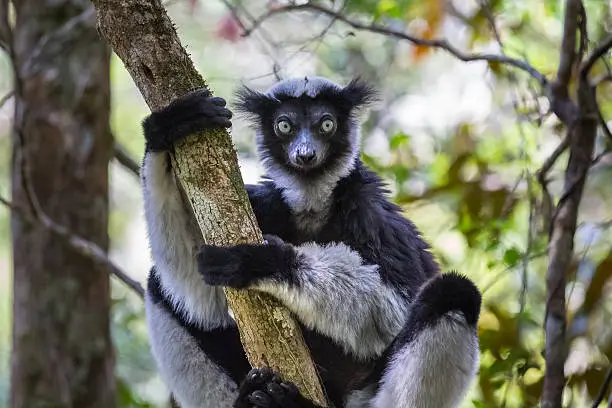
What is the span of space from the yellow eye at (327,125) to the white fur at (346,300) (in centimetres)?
73

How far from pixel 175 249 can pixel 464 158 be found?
219 cm

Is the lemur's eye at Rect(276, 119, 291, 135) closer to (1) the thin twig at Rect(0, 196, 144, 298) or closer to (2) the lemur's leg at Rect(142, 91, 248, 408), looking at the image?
(2) the lemur's leg at Rect(142, 91, 248, 408)

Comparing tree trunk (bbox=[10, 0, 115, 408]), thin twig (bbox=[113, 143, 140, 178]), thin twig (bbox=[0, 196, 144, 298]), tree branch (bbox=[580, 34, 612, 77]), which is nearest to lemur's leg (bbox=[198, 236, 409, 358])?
thin twig (bbox=[0, 196, 144, 298])

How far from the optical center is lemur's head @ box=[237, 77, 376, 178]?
452 centimetres

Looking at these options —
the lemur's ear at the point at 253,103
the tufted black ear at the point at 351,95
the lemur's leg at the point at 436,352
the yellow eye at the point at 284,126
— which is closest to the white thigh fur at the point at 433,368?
the lemur's leg at the point at 436,352

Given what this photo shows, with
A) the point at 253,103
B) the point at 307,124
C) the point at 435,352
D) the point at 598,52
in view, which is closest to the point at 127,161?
the point at 253,103

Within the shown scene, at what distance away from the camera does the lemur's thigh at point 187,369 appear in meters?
4.18

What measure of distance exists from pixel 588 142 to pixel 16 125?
133 inches

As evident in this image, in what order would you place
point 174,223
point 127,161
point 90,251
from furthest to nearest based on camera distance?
point 127,161 < point 90,251 < point 174,223

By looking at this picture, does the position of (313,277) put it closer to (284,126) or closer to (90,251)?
(284,126)

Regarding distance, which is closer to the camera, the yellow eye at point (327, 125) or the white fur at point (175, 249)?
the white fur at point (175, 249)

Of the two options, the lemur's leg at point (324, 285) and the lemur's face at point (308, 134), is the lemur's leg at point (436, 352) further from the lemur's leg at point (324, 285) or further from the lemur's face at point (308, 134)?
the lemur's face at point (308, 134)

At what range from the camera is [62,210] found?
592 cm

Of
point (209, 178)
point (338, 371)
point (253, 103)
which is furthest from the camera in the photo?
point (253, 103)
